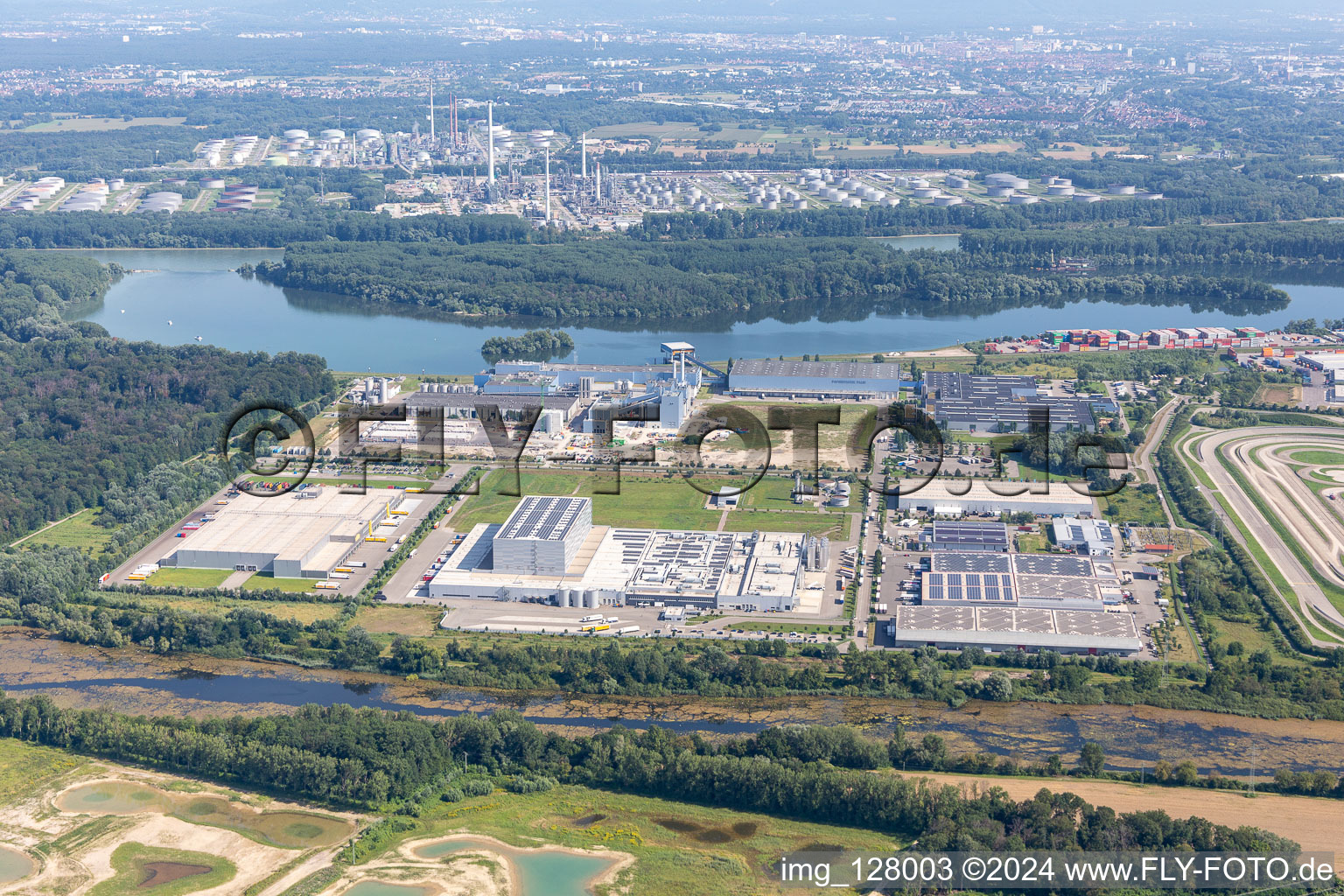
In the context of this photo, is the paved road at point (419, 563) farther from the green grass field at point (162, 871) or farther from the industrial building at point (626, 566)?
the green grass field at point (162, 871)

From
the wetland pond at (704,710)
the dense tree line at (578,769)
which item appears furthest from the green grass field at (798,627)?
the dense tree line at (578,769)

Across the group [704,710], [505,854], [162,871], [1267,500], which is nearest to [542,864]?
[505,854]

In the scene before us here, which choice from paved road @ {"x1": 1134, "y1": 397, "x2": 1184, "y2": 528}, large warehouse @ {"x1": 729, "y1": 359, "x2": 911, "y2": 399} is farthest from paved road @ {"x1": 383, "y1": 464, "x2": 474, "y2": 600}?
paved road @ {"x1": 1134, "y1": 397, "x2": 1184, "y2": 528}

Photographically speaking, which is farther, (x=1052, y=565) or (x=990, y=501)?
(x=990, y=501)

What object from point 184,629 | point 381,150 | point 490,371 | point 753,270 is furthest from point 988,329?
point 381,150

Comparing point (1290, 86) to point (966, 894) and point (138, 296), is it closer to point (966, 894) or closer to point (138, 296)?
point (138, 296)

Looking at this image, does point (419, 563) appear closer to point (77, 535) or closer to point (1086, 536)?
point (77, 535)

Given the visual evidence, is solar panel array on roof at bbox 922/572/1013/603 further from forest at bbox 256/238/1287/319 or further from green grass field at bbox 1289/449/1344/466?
forest at bbox 256/238/1287/319
